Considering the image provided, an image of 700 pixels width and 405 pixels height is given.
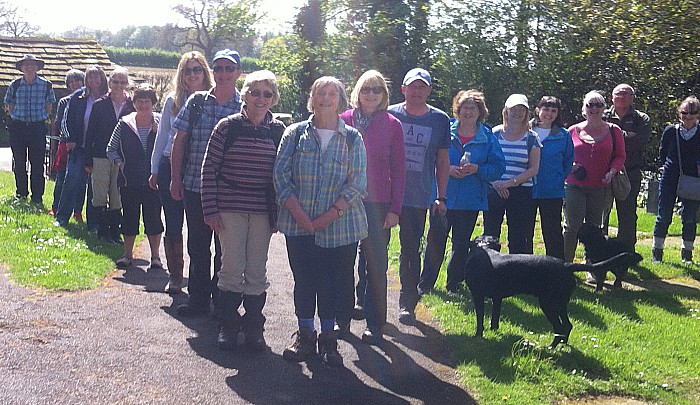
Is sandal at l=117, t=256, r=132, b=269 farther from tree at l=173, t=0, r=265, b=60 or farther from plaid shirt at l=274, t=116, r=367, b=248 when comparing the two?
tree at l=173, t=0, r=265, b=60

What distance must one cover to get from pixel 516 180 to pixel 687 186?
292 cm

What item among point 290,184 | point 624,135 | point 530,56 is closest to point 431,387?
point 290,184

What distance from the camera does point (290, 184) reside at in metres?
5.44

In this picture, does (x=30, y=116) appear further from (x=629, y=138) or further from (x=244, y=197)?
(x=629, y=138)

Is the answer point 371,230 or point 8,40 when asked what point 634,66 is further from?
point 8,40

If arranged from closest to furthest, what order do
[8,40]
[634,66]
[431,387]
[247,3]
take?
1. [431,387]
2. [634,66]
3. [8,40]
4. [247,3]

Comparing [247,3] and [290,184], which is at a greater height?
[247,3]

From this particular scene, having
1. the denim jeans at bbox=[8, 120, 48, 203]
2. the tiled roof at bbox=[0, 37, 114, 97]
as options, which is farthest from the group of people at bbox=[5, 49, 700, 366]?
the tiled roof at bbox=[0, 37, 114, 97]

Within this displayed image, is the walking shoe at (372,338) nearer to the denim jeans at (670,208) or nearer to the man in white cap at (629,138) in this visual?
the man in white cap at (629,138)

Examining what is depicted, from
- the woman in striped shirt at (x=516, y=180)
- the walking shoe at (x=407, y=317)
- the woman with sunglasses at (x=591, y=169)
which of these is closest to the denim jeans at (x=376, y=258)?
the walking shoe at (x=407, y=317)

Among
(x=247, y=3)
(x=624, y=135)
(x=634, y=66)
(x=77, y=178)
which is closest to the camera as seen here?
(x=624, y=135)

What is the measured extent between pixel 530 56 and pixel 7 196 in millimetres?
9009

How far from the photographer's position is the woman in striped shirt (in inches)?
305

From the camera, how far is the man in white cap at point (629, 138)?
8.91m
